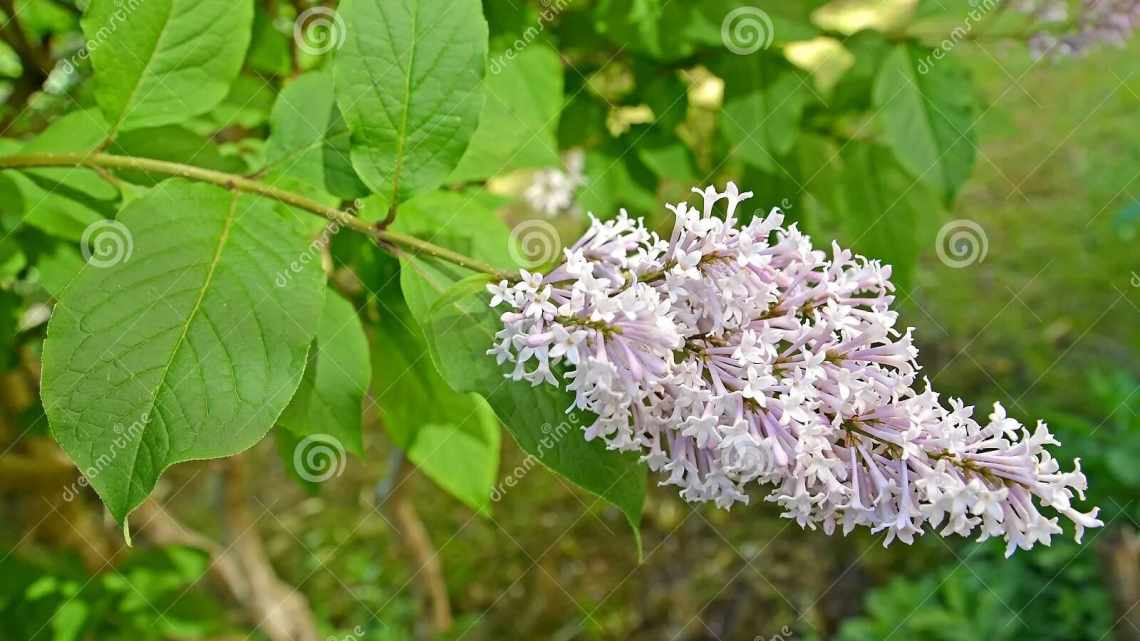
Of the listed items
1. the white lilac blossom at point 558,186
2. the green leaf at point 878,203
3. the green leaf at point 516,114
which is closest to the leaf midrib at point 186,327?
the green leaf at point 516,114

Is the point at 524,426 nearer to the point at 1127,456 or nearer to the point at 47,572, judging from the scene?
the point at 47,572

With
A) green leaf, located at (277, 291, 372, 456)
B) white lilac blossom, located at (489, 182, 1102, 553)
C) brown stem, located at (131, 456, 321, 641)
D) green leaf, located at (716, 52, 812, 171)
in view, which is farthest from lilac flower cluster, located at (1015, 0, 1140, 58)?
brown stem, located at (131, 456, 321, 641)

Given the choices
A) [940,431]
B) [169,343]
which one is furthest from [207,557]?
[940,431]

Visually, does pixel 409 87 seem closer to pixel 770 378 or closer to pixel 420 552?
pixel 770 378

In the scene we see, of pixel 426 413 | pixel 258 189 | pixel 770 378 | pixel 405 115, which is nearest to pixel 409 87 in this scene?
pixel 405 115

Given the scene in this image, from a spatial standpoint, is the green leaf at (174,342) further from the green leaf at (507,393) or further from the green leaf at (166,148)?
the green leaf at (166,148)
